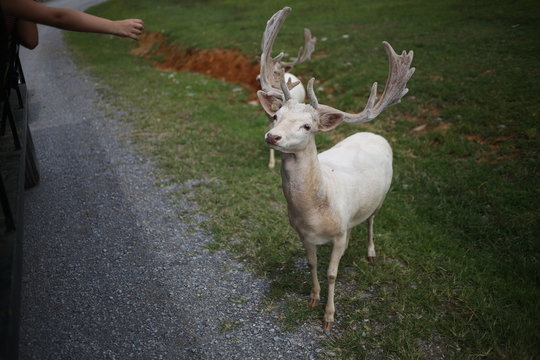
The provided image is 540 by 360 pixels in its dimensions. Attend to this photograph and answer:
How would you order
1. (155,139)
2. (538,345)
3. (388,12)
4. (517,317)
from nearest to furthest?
(538,345), (517,317), (155,139), (388,12)

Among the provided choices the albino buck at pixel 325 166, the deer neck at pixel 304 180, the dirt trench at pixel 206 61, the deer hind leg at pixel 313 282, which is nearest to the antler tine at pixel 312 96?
the albino buck at pixel 325 166

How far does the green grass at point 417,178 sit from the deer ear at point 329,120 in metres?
1.94

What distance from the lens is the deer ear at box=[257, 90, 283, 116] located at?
151 inches

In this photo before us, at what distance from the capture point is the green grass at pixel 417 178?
3.87 metres

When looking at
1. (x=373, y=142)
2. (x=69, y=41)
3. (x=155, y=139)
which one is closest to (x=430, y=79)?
(x=373, y=142)

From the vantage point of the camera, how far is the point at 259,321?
13.0 feet

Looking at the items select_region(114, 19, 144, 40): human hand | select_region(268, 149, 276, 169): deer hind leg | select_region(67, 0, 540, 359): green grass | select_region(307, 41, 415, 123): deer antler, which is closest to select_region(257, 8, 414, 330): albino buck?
select_region(307, 41, 415, 123): deer antler

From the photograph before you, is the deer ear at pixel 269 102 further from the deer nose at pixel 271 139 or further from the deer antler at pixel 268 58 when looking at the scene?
the deer nose at pixel 271 139

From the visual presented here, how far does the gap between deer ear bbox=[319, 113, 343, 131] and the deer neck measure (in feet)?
0.61

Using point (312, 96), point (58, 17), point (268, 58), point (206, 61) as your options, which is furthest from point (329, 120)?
point (206, 61)

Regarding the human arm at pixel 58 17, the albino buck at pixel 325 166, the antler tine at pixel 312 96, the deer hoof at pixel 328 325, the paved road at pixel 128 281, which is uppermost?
the human arm at pixel 58 17

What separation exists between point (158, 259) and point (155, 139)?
4.22 m

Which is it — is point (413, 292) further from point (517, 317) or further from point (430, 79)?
point (430, 79)

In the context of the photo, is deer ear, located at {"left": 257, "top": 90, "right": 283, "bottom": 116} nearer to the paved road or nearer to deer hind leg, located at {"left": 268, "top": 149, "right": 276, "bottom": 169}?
the paved road
